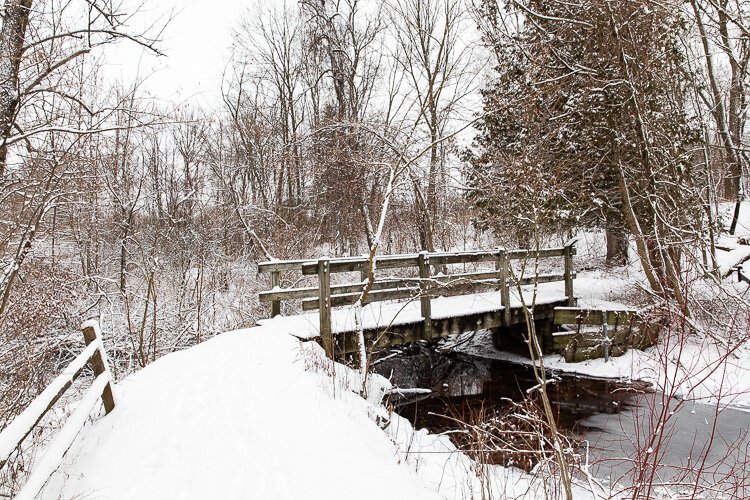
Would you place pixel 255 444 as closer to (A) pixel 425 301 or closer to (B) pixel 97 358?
(B) pixel 97 358

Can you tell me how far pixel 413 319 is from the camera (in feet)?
30.9

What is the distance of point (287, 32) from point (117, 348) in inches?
649

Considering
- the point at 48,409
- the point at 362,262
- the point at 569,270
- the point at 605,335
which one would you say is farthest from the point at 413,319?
the point at 48,409

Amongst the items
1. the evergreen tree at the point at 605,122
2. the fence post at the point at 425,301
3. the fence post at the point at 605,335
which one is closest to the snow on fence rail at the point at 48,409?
the fence post at the point at 425,301

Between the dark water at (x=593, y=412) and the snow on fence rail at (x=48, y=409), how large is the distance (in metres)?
3.20

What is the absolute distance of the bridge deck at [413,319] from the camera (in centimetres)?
846

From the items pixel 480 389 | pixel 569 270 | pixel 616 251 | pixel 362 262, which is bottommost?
pixel 480 389

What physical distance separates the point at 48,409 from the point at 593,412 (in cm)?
754

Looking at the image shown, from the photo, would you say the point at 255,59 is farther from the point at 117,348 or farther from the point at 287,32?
the point at 117,348

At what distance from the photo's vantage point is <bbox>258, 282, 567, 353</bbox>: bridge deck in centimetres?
846

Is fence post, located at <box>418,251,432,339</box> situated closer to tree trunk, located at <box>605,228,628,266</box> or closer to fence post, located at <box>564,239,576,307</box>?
fence post, located at <box>564,239,576,307</box>

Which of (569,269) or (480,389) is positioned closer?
(480,389)

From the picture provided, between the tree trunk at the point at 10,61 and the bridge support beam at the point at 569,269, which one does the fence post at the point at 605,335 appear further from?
the tree trunk at the point at 10,61

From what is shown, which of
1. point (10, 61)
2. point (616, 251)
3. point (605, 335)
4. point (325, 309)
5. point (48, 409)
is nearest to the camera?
point (48, 409)
